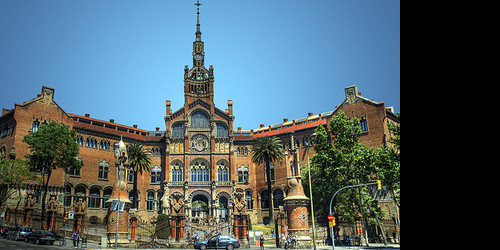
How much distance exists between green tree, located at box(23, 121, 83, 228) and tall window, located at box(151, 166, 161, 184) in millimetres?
20197

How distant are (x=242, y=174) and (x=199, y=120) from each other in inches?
516

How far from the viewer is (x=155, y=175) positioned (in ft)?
218

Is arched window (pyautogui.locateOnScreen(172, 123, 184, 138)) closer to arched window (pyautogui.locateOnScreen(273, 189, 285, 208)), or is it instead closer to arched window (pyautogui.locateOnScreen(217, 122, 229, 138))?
arched window (pyautogui.locateOnScreen(217, 122, 229, 138))

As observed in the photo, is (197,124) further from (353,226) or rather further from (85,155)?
(353,226)

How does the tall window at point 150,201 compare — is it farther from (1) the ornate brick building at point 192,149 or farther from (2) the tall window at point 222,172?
(2) the tall window at point 222,172

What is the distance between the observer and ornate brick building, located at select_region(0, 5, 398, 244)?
183 feet

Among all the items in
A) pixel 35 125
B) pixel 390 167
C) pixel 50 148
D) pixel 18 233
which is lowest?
pixel 18 233

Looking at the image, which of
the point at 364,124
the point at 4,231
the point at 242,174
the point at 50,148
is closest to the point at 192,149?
the point at 242,174

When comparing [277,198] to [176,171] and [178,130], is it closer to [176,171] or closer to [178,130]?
[176,171]

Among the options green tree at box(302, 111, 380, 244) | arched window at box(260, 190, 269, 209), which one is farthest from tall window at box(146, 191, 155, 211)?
green tree at box(302, 111, 380, 244)

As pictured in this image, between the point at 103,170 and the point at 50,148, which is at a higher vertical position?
the point at 50,148
